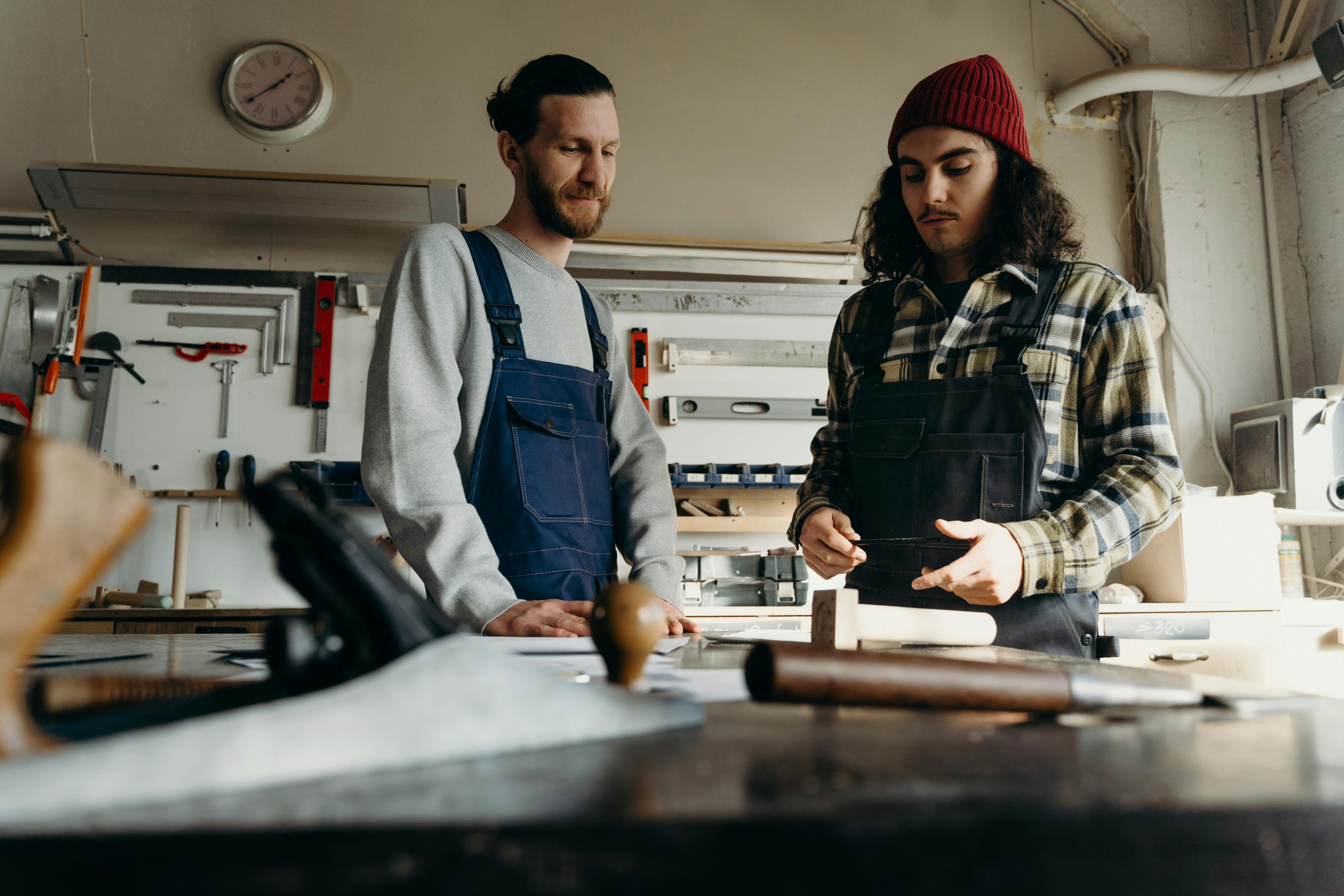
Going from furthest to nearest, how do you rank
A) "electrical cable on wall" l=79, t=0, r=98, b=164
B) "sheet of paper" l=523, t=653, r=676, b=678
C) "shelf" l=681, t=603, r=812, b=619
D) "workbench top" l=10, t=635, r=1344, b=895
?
"electrical cable on wall" l=79, t=0, r=98, b=164 < "shelf" l=681, t=603, r=812, b=619 < "sheet of paper" l=523, t=653, r=676, b=678 < "workbench top" l=10, t=635, r=1344, b=895

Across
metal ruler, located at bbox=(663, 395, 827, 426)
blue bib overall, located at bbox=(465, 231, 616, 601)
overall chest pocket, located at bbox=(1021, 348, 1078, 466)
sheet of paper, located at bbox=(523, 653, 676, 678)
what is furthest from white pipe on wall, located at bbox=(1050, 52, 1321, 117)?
sheet of paper, located at bbox=(523, 653, 676, 678)

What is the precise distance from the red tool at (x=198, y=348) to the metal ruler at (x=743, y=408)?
1583mm

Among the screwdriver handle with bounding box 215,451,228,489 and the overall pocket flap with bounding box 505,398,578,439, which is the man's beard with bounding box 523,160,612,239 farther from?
the screwdriver handle with bounding box 215,451,228,489

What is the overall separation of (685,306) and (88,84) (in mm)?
2409

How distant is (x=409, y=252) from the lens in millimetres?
1439

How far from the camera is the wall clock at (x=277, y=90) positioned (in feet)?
10.6

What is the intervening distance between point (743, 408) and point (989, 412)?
199 cm

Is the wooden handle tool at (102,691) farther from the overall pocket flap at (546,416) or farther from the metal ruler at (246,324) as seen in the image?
the metal ruler at (246,324)

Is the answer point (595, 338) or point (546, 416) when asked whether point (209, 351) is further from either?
point (546, 416)

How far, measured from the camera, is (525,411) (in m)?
1.42

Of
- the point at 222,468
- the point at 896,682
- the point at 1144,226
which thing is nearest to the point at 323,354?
the point at 222,468

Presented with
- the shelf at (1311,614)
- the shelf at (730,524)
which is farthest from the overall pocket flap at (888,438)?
the shelf at (1311,614)

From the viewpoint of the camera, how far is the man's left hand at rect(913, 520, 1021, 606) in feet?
3.55

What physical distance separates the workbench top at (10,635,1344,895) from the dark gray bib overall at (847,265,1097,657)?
0.87 m
